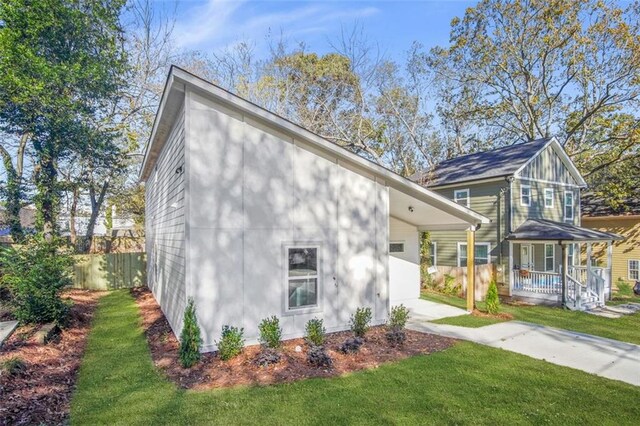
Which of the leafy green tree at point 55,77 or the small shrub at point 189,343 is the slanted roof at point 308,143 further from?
the leafy green tree at point 55,77

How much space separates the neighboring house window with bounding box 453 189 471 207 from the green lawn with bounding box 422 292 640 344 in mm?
5617

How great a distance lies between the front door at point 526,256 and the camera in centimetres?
1653

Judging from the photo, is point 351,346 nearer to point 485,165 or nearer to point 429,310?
point 429,310

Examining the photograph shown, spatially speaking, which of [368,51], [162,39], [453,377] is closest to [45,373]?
[453,377]

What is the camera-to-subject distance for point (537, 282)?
48.1 feet

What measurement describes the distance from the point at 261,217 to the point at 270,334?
2.22 m

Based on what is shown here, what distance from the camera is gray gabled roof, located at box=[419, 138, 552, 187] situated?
1609 cm

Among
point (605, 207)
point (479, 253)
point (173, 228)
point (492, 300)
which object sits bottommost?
point (492, 300)

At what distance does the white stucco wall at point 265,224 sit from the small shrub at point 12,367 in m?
2.65

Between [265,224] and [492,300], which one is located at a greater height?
[265,224]

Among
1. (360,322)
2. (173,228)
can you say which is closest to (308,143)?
(173,228)

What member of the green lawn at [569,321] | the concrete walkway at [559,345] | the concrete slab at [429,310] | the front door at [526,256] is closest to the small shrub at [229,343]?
the concrete walkway at [559,345]

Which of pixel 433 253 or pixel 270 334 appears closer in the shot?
pixel 270 334

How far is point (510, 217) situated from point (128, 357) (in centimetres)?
1483
